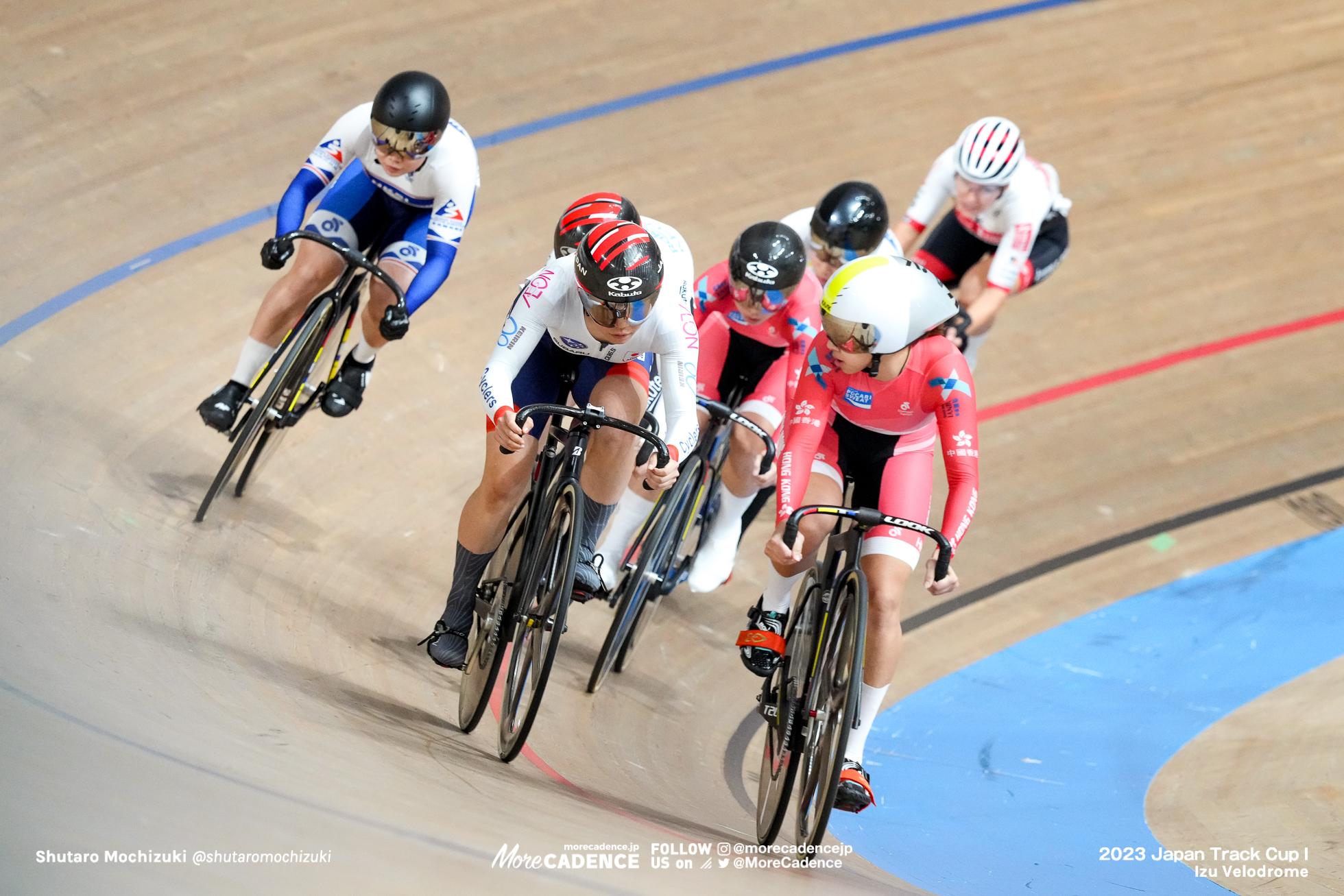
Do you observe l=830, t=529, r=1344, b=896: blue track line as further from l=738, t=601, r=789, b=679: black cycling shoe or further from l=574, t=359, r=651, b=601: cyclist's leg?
l=574, t=359, r=651, b=601: cyclist's leg

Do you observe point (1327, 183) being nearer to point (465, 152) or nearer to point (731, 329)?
point (731, 329)

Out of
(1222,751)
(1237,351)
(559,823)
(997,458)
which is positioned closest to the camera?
(559,823)

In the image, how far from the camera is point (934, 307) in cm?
314

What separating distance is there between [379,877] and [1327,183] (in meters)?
6.72

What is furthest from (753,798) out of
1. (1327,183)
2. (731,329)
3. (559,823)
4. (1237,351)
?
(1327,183)

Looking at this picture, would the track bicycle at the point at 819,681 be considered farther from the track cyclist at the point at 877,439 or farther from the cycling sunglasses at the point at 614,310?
the cycling sunglasses at the point at 614,310

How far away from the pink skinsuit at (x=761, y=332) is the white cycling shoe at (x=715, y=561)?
0.42 m

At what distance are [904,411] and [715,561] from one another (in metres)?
1.21

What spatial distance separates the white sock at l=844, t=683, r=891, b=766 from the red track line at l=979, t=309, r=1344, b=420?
268 centimetres

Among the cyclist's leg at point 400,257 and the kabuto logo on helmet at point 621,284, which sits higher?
the cyclist's leg at point 400,257

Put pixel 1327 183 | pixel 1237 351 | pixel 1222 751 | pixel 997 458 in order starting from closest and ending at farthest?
pixel 1222 751, pixel 997 458, pixel 1237 351, pixel 1327 183

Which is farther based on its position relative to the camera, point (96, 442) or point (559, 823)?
point (96, 442)

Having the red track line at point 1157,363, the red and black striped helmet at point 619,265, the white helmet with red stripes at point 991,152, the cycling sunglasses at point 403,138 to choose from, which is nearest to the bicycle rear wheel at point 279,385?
the cycling sunglasses at point 403,138

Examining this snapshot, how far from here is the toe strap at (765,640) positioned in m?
3.35
